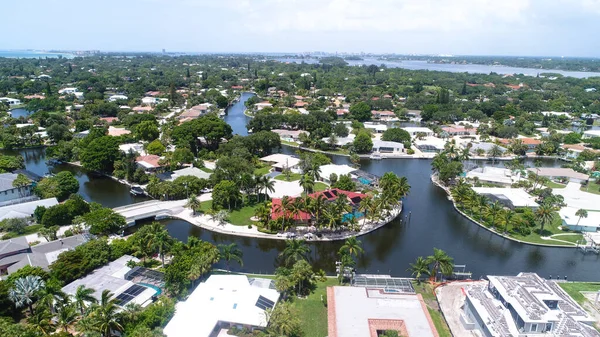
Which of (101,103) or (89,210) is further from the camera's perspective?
(101,103)

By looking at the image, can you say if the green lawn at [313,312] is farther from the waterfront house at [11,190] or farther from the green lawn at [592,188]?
the green lawn at [592,188]

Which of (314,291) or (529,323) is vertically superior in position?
(529,323)

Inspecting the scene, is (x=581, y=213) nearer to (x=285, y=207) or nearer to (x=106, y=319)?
(x=285, y=207)

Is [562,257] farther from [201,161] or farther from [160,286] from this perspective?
[201,161]

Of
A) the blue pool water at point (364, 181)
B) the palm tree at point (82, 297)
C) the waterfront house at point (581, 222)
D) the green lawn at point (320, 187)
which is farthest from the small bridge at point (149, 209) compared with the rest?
the waterfront house at point (581, 222)

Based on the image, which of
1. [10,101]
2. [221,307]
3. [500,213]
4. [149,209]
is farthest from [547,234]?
[10,101]

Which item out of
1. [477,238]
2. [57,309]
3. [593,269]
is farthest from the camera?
[477,238]

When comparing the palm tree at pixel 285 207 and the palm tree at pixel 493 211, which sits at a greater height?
the palm tree at pixel 285 207

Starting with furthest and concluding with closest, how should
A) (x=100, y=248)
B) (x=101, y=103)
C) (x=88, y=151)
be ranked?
(x=101, y=103) → (x=88, y=151) → (x=100, y=248)

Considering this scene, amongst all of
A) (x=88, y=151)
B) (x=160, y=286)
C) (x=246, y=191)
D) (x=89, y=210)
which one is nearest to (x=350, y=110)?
(x=246, y=191)
